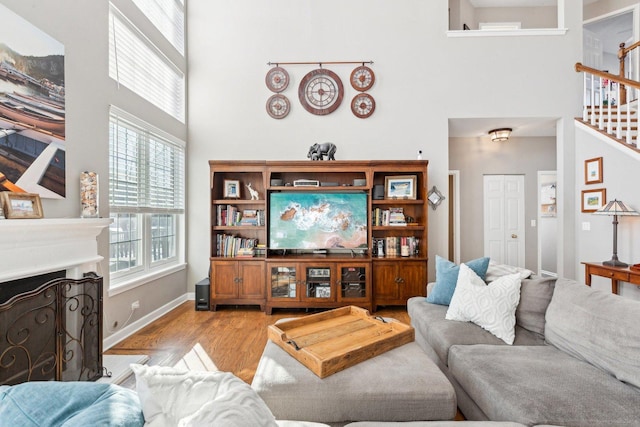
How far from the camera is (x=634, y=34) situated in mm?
5277

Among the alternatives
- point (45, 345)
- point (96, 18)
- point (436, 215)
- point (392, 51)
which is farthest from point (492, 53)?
point (45, 345)

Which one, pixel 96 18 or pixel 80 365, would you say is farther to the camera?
pixel 96 18

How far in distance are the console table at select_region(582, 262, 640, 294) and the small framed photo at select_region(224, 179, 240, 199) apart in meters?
4.22

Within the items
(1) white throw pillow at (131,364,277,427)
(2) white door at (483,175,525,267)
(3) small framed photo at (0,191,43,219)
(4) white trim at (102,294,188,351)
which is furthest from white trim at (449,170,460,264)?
(3) small framed photo at (0,191,43,219)

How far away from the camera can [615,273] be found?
10.3 ft

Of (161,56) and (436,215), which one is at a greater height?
(161,56)

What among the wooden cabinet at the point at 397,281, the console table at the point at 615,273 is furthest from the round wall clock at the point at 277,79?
the console table at the point at 615,273

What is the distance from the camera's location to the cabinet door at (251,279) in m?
3.84

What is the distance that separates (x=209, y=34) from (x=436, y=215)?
13.2 feet

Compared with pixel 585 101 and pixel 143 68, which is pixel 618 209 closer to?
pixel 585 101

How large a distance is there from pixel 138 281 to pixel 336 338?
2363 millimetres

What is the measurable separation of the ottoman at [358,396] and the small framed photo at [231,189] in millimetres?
2862

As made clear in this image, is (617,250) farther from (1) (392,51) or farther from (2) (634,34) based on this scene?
(2) (634,34)

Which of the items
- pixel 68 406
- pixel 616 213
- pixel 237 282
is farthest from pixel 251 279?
pixel 616 213
